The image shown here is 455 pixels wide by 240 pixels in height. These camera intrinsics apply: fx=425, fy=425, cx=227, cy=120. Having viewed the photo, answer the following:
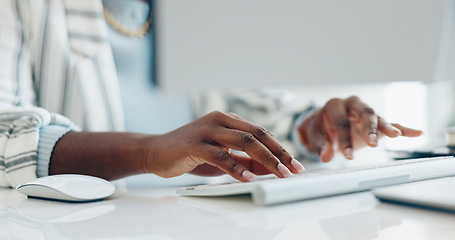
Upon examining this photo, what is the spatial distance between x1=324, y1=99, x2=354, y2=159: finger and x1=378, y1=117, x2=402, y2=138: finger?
7 cm

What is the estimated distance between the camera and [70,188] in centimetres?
42

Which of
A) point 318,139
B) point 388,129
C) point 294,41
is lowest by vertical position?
point 318,139

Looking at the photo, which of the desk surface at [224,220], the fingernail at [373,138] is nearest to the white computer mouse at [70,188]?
the desk surface at [224,220]

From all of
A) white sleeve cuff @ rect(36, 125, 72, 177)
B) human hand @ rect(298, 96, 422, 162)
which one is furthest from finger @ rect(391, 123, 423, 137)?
white sleeve cuff @ rect(36, 125, 72, 177)

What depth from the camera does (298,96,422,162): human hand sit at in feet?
2.02

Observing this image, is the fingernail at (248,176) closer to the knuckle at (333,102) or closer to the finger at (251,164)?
the finger at (251,164)

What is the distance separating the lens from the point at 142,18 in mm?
1165

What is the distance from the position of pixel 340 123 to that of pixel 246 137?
326 mm

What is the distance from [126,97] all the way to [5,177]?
2.11 ft

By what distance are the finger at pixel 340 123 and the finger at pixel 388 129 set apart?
0.07 metres

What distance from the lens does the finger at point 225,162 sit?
1.43ft

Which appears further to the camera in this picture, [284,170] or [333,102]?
[333,102]

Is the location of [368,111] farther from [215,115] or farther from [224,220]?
[224,220]

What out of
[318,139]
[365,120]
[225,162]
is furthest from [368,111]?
[225,162]
